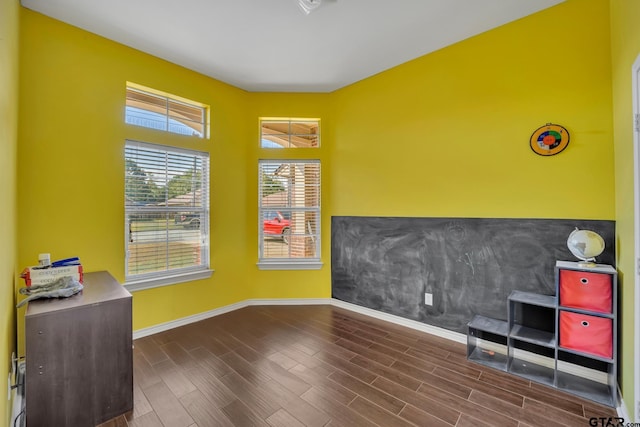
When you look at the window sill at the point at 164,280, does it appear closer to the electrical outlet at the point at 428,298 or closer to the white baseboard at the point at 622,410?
the electrical outlet at the point at 428,298

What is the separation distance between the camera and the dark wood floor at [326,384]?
68.7 inches

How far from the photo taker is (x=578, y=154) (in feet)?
7.03

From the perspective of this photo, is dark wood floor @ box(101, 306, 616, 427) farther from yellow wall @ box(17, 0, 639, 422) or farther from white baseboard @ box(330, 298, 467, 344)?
yellow wall @ box(17, 0, 639, 422)

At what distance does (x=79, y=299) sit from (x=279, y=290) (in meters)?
2.34

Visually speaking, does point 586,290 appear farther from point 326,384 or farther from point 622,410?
point 326,384

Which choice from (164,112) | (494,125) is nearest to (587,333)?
(494,125)

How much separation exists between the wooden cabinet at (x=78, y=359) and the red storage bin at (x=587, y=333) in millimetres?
3119

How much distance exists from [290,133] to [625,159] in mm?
3311

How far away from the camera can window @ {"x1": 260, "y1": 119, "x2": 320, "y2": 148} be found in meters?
3.83

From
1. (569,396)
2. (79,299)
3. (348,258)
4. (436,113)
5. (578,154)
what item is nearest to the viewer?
(79,299)

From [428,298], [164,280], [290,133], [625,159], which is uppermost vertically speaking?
[290,133]

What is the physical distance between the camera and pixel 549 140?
2.26 metres

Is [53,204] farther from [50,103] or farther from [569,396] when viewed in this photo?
[569,396]

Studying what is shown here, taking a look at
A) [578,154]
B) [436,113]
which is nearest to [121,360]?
[436,113]
